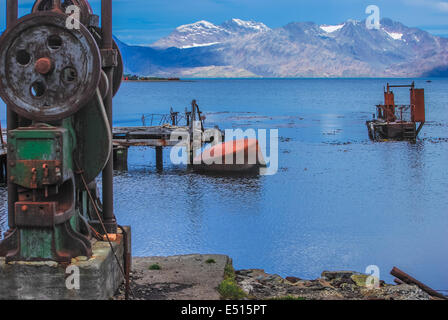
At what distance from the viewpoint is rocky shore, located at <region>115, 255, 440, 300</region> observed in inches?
378

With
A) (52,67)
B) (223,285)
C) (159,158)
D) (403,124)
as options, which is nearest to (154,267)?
(223,285)

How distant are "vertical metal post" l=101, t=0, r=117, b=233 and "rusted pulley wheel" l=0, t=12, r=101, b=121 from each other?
1163 mm

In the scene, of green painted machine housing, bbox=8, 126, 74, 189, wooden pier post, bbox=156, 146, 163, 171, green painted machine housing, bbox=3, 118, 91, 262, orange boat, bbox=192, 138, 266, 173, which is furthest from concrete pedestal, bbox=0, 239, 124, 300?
wooden pier post, bbox=156, 146, 163, 171

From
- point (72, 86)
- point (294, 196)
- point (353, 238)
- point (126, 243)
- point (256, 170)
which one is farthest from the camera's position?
point (256, 170)

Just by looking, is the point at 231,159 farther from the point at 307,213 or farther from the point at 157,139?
the point at 307,213

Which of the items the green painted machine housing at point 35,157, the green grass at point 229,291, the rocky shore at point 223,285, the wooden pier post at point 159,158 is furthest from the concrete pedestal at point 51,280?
the wooden pier post at point 159,158

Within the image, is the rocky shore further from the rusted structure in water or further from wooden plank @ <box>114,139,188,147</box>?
the rusted structure in water

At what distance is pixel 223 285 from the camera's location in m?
9.84

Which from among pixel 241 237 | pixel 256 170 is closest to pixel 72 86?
pixel 241 237

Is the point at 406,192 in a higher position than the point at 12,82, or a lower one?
lower

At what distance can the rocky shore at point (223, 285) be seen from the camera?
9.59 meters

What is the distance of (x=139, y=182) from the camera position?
126 ft

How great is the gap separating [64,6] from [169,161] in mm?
36499

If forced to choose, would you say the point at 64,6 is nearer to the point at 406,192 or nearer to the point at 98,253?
the point at 98,253
